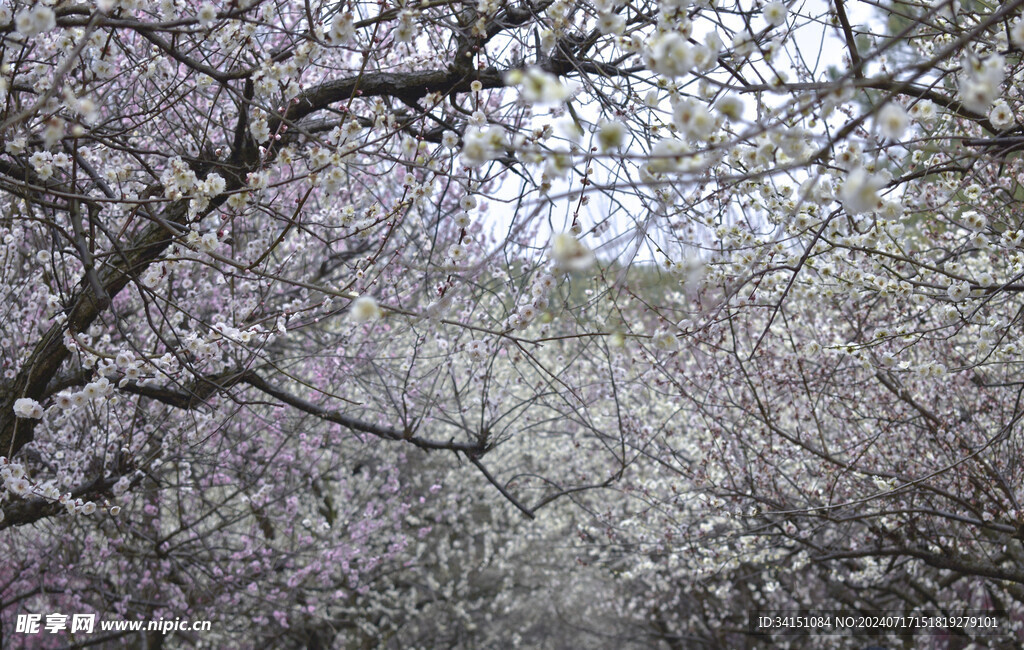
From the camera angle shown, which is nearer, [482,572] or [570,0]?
A: [570,0]

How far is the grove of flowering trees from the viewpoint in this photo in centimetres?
223

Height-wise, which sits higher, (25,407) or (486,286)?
(486,286)

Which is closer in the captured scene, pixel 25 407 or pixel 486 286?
pixel 25 407

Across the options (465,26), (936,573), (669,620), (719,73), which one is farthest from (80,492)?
(669,620)

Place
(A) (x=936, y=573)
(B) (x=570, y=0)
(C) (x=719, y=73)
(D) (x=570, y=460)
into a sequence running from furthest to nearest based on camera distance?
1. (D) (x=570, y=460)
2. (A) (x=936, y=573)
3. (C) (x=719, y=73)
4. (B) (x=570, y=0)

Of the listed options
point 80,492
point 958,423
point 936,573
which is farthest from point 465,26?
point 936,573

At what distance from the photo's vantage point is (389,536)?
9.19m

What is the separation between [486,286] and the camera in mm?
4824

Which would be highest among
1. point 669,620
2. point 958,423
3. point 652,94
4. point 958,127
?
point 958,127

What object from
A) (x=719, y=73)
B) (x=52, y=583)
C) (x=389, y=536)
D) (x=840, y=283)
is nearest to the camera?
(x=719, y=73)

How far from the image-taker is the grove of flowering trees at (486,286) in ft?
7.32

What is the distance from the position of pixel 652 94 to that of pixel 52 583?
245 inches

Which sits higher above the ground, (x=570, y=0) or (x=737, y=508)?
(x=570, y=0)

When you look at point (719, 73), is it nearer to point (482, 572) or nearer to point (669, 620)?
point (669, 620)
